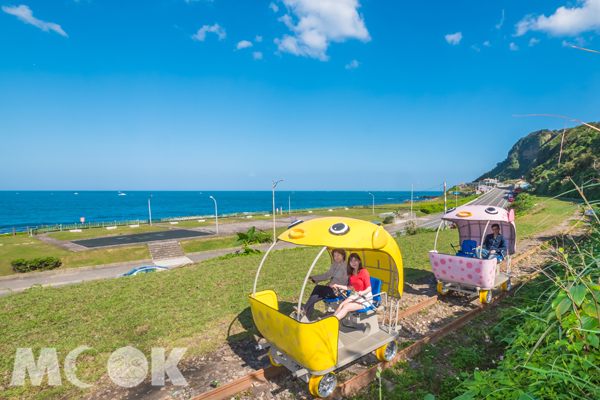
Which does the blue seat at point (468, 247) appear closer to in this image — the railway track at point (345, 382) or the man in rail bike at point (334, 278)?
the railway track at point (345, 382)

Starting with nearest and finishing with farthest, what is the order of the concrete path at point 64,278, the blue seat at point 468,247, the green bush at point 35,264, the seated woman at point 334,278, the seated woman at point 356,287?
1. the seated woman at point 356,287
2. the seated woman at point 334,278
3. the blue seat at point 468,247
4. the concrete path at point 64,278
5. the green bush at point 35,264

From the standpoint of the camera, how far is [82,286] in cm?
1039

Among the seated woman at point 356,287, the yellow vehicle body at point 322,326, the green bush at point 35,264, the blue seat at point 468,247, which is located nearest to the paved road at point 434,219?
the blue seat at point 468,247

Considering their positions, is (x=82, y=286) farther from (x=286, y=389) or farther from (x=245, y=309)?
(x=286, y=389)

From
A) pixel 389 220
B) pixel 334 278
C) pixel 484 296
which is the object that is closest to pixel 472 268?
pixel 484 296

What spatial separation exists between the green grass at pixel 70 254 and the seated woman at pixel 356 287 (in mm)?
28383

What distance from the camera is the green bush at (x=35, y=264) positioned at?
23.7 m

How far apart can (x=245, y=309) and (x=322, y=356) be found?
4.45m

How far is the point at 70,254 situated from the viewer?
27.8 m

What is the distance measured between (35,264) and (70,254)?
3.72 meters

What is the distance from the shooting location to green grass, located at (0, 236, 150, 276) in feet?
86.0

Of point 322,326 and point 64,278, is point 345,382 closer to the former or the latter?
point 322,326

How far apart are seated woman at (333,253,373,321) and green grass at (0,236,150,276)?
28383mm

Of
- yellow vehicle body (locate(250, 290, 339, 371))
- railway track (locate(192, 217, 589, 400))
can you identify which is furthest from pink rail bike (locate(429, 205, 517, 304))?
yellow vehicle body (locate(250, 290, 339, 371))
